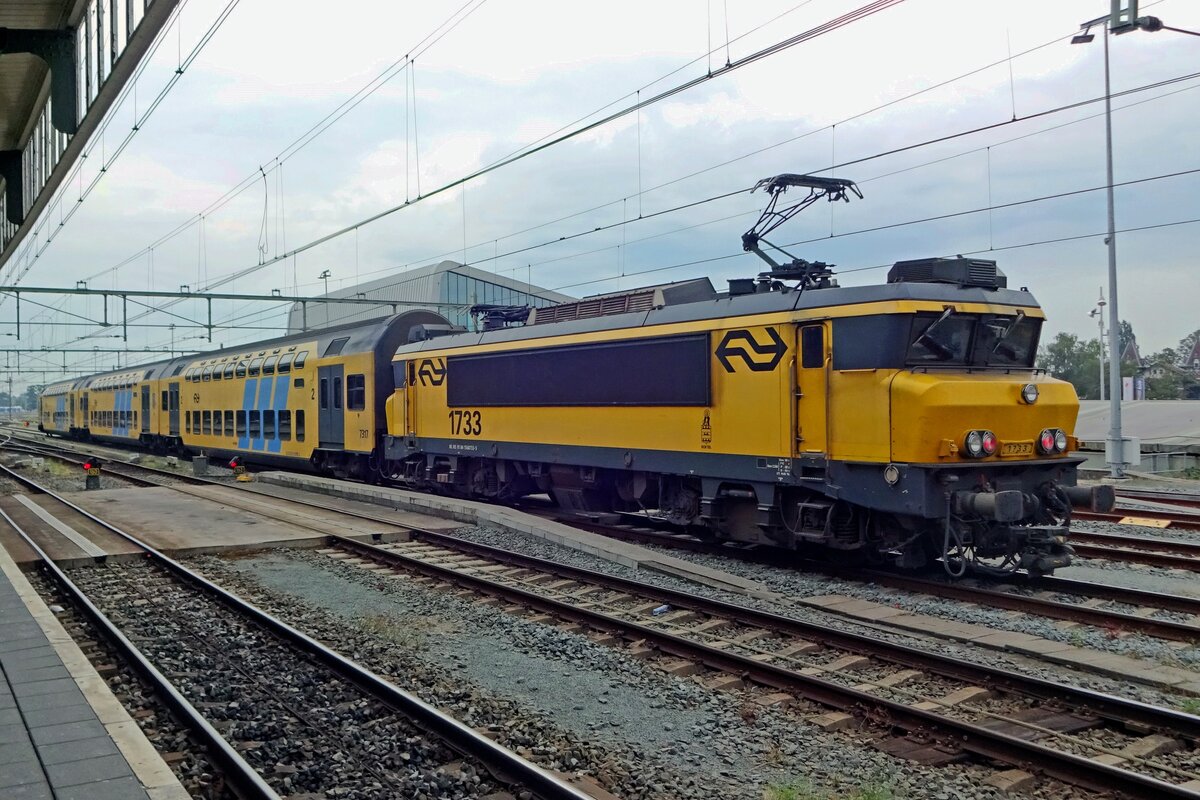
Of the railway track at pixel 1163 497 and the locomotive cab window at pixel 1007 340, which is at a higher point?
the locomotive cab window at pixel 1007 340

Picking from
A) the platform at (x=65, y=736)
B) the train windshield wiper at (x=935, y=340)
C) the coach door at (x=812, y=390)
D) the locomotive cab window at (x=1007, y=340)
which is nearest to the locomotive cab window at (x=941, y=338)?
the train windshield wiper at (x=935, y=340)

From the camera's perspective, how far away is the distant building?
51188mm

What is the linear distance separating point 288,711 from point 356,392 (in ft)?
49.3

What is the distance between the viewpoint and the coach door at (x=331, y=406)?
21391 millimetres

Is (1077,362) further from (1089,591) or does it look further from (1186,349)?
(1089,591)

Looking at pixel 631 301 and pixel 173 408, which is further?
pixel 173 408

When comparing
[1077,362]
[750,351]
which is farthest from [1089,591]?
[1077,362]

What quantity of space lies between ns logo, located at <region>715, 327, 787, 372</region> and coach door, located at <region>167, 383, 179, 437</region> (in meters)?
26.8

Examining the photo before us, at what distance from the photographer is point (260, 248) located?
27547 mm

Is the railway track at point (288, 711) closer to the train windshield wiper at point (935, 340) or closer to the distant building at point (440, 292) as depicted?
the train windshield wiper at point (935, 340)

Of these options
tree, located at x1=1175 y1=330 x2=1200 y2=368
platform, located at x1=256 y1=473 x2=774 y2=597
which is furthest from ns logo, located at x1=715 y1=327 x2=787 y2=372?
tree, located at x1=1175 y1=330 x2=1200 y2=368

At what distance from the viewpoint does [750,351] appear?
36.2ft

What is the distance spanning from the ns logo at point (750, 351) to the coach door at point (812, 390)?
1.04 ft

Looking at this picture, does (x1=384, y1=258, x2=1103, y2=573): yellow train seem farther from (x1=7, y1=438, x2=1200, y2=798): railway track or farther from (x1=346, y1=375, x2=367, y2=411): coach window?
(x1=346, y1=375, x2=367, y2=411): coach window
